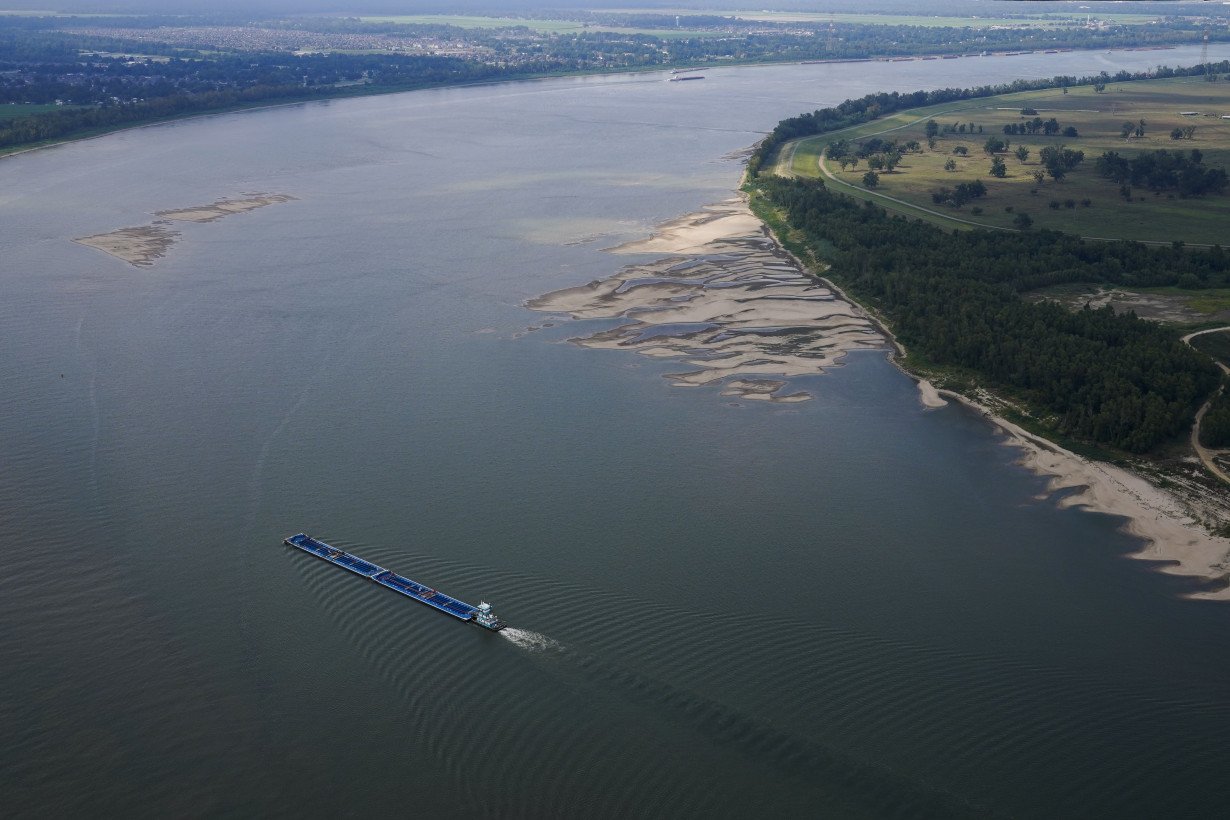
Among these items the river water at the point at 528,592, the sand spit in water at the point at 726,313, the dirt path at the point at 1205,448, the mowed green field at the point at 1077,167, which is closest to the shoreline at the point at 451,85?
the river water at the point at 528,592

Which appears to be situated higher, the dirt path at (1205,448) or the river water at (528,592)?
the dirt path at (1205,448)

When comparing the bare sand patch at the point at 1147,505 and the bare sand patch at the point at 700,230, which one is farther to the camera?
the bare sand patch at the point at 700,230

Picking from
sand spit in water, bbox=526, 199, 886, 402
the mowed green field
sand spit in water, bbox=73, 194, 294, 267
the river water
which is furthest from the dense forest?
sand spit in water, bbox=73, 194, 294, 267

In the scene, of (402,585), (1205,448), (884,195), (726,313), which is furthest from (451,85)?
(402,585)

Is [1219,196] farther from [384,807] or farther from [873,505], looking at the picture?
[384,807]

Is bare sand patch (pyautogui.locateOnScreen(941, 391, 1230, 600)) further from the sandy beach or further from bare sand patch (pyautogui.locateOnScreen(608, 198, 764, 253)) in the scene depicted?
bare sand patch (pyautogui.locateOnScreen(608, 198, 764, 253))

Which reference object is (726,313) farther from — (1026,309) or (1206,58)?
(1206,58)

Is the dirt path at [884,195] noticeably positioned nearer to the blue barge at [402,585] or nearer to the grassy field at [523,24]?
the blue barge at [402,585]
